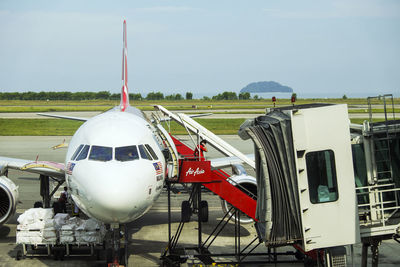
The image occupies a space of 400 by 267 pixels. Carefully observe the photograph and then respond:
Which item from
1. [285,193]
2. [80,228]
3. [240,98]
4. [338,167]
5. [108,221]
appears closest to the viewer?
[338,167]

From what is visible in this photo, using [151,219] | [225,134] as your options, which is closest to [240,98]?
[225,134]

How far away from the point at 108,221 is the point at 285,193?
167 inches

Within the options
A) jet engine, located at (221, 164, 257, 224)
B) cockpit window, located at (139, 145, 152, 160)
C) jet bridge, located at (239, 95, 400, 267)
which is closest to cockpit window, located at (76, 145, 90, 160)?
cockpit window, located at (139, 145, 152, 160)

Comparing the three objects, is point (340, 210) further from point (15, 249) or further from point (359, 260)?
point (15, 249)

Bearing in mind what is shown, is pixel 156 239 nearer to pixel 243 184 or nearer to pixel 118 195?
pixel 243 184

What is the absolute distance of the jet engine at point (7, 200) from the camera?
17656 millimetres

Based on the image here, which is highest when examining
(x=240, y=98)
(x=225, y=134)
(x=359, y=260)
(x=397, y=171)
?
(x=240, y=98)

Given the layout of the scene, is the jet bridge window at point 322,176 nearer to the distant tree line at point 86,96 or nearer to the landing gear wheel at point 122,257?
the landing gear wheel at point 122,257

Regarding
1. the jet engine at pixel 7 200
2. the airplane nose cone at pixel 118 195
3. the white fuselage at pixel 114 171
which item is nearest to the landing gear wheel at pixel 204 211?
the white fuselage at pixel 114 171

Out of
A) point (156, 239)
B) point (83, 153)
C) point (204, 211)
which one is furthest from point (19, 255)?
point (204, 211)

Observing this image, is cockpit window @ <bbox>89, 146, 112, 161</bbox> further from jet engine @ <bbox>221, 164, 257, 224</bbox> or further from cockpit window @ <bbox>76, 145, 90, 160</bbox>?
jet engine @ <bbox>221, 164, 257, 224</bbox>

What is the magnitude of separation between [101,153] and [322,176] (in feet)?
17.4

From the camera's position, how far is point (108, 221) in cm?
1188

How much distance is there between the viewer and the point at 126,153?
40.4 feet
